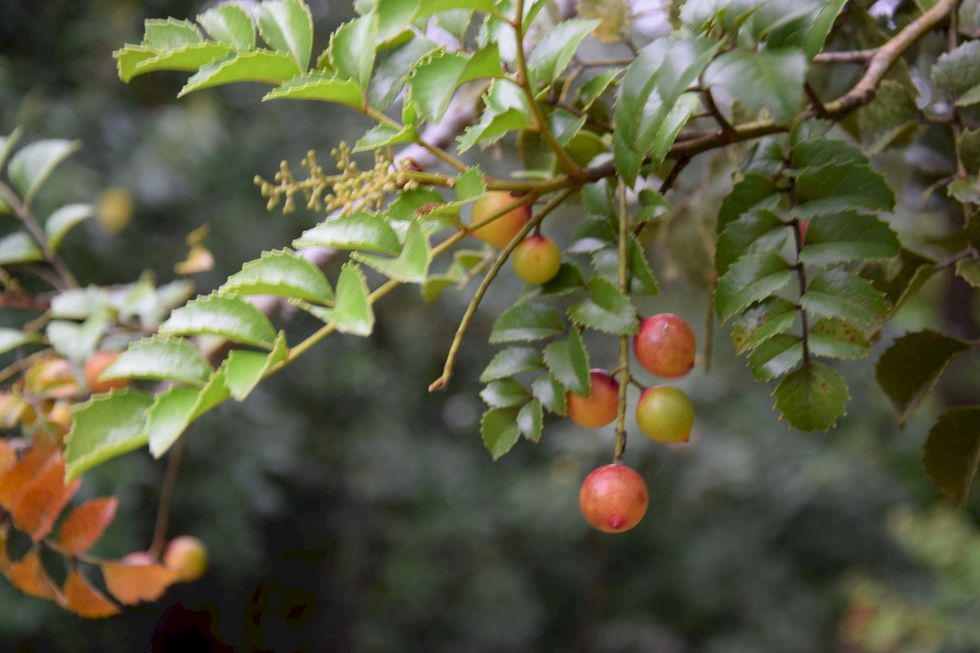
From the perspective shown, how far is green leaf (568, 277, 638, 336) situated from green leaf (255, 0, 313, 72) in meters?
0.18

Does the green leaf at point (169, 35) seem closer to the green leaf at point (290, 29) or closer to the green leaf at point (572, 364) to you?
the green leaf at point (290, 29)

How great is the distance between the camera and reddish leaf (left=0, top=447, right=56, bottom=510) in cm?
65

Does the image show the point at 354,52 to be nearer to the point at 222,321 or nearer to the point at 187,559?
the point at 222,321

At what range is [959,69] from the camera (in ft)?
1.69

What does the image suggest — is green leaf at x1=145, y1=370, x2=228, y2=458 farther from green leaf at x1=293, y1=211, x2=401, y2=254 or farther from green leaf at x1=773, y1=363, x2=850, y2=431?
green leaf at x1=773, y1=363, x2=850, y2=431

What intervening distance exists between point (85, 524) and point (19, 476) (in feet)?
0.24

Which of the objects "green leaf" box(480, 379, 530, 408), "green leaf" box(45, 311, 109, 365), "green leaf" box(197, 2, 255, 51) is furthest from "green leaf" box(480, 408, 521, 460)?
"green leaf" box(45, 311, 109, 365)

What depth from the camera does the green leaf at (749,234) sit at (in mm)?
441

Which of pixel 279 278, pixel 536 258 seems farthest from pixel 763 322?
pixel 279 278

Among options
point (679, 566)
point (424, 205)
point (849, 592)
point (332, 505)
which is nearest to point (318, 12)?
point (332, 505)

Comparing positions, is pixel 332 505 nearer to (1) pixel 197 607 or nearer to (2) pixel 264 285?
(1) pixel 197 607

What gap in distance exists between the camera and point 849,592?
3588 mm

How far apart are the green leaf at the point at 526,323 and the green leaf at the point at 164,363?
6.2 inches

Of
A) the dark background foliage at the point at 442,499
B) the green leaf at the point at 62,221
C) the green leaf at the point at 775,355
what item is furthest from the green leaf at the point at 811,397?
the dark background foliage at the point at 442,499
